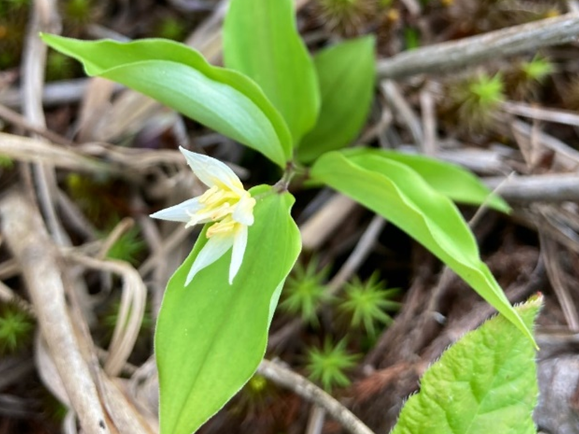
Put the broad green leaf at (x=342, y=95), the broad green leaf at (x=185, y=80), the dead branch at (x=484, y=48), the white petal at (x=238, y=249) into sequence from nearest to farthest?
1. the white petal at (x=238, y=249)
2. the broad green leaf at (x=185, y=80)
3. the dead branch at (x=484, y=48)
4. the broad green leaf at (x=342, y=95)

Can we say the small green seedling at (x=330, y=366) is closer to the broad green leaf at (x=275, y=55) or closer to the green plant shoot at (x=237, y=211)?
the green plant shoot at (x=237, y=211)

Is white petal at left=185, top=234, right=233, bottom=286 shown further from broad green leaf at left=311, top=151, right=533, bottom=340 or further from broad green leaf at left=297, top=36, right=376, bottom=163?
broad green leaf at left=297, top=36, right=376, bottom=163

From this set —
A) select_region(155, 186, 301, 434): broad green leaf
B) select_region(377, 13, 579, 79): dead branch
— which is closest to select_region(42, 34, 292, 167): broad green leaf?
select_region(155, 186, 301, 434): broad green leaf

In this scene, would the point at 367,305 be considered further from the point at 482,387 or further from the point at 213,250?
the point at 213,250

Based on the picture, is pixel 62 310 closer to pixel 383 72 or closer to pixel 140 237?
pixel 140 237

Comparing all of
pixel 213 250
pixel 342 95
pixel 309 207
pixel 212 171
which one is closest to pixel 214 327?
pixel 213 250

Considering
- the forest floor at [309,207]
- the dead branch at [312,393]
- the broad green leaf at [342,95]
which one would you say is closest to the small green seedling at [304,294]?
the forest floor at [309,207]
